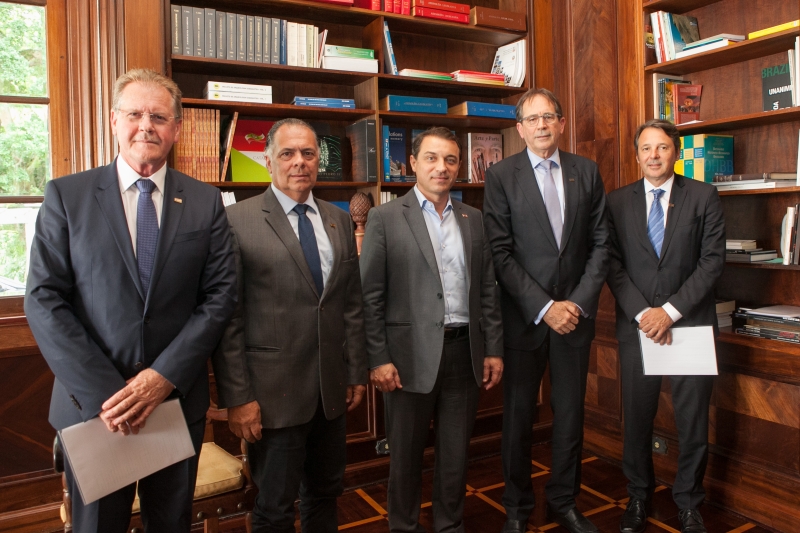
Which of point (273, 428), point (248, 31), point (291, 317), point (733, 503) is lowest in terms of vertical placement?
point (733, 503)

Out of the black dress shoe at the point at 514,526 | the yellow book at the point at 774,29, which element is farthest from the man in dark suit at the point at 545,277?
the yellow book at the point at 774,29

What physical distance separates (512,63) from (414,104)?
82 cm

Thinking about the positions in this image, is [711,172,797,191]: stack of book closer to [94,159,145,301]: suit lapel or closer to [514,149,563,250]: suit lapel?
[514,149,563,250]: suit lapel

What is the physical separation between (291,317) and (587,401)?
2518mm

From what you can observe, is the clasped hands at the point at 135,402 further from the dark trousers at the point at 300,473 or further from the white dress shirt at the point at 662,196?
the white dress shirt at the point at 662,196

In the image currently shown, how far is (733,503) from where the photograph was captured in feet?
9.67

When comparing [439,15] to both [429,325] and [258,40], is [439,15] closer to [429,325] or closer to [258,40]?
[258,40]

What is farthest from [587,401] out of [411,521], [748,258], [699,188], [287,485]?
[287,485]

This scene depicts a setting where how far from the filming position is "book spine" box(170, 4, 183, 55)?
9.91 feet

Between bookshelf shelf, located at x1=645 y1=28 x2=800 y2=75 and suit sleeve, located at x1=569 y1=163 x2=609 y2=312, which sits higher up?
bookshelf shelf, located at x1=645 y1=28 x2=800 y2=75

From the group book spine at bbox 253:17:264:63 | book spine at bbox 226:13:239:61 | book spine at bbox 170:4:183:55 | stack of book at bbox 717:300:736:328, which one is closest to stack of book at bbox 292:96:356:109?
book spine at bbox 253:17:264:63

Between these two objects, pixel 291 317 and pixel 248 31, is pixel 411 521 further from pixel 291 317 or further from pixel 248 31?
pixel 248 31

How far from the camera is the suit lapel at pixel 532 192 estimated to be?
2625 mm

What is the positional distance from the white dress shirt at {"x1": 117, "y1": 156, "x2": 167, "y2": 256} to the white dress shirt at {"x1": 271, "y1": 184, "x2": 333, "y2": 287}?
41cm
